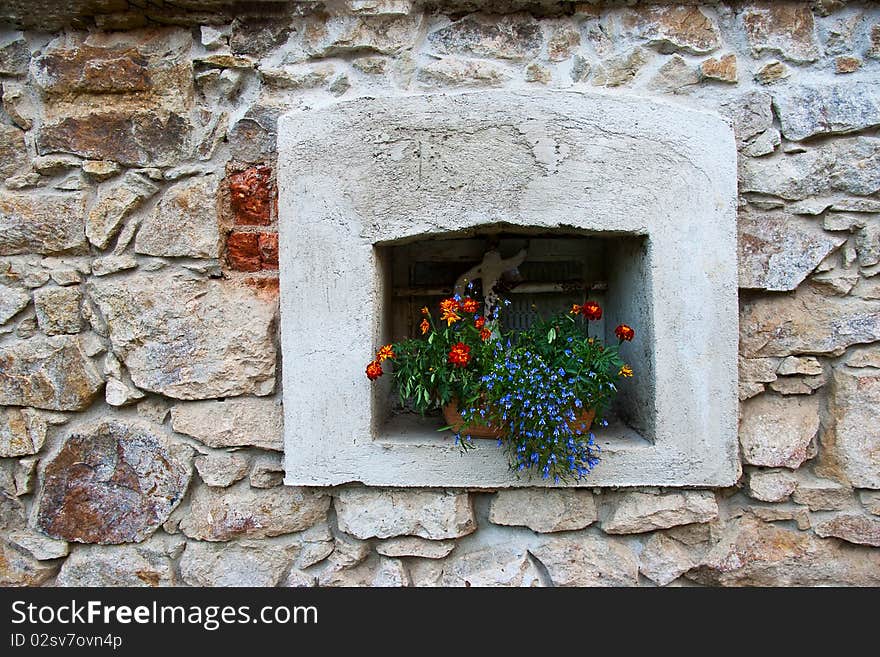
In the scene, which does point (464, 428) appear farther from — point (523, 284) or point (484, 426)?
point (523, 284)

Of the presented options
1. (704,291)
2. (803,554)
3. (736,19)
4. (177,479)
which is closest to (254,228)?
(177,479)

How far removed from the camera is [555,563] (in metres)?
1.83

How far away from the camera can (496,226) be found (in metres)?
1.84

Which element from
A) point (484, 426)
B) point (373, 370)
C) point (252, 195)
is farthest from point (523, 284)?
point (252, 195)

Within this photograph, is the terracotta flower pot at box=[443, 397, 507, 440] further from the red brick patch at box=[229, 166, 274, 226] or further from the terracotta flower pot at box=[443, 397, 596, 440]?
the red brick patch at box=[229, 166, 274, 226]

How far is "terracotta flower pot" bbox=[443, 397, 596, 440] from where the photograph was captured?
1.72 meters

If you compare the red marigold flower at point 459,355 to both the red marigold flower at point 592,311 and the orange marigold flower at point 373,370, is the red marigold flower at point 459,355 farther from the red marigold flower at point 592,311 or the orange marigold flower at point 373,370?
the red marigold flower at point 592,311

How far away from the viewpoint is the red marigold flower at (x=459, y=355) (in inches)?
66.1

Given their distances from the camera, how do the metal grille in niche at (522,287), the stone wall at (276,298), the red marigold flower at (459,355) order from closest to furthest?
the red marigold flower at (459,355) → the stone wall at (276,298) → the metal grille in niche at (522,287)

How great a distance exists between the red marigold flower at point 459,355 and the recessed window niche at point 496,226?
261mm

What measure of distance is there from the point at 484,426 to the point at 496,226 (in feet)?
1.98

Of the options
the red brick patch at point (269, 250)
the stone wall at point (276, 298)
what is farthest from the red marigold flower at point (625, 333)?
the red brick patch at point (269, 250)

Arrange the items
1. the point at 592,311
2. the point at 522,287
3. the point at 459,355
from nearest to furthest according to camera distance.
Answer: the point at 459,355
the point at 592,311
the point at 522,287

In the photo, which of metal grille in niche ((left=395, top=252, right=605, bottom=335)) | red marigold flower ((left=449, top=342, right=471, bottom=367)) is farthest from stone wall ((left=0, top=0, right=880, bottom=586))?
metal grille in niche ((left=395, top=252, right=605, bottom=335))
